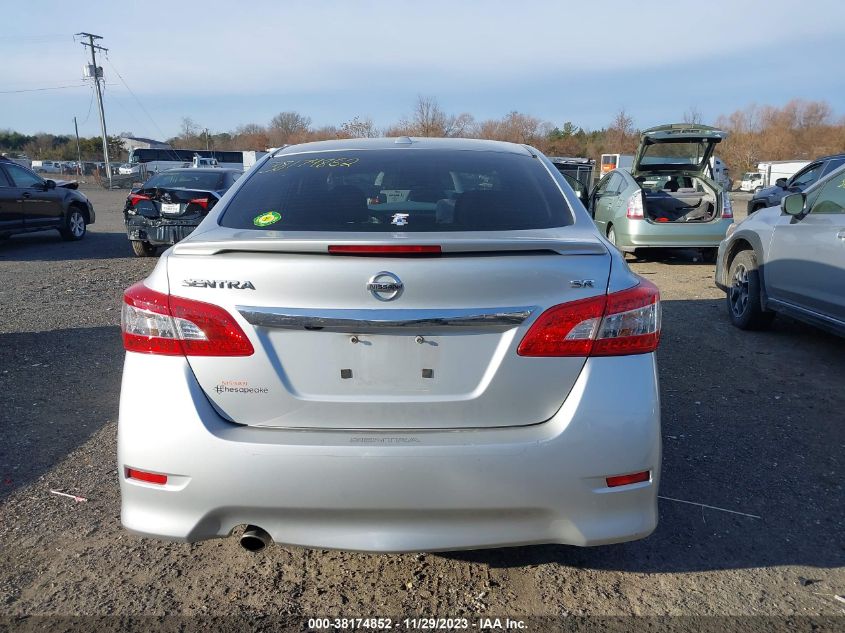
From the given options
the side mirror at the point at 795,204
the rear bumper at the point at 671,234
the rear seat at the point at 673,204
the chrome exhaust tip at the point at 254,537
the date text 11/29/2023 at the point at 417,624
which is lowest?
the date text 11/29/2023 at the point at 417,624

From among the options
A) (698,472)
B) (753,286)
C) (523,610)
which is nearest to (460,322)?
(523,610)

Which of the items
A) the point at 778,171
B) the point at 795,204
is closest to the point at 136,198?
the point at 795,204

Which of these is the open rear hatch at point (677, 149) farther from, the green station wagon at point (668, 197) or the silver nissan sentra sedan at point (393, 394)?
the silver nissan sentra sedan at point (393, 394)

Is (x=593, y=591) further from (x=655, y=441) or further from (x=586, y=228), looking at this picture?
(x=586, y=228)

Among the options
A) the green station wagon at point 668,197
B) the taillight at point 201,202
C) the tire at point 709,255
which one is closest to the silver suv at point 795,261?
the green station wagon at point 668,197

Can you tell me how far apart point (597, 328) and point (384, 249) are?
76 cm

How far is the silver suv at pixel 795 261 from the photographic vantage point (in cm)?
513

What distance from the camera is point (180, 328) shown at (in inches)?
87.7

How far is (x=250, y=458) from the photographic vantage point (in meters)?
2.15

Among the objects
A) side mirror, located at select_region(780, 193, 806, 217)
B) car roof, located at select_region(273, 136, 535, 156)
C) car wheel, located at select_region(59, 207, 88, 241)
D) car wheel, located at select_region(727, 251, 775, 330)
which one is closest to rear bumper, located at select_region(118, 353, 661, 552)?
car roof, located at select_region(273, 136, 535, 156)

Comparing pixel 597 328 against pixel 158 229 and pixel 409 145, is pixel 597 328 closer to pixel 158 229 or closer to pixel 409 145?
pixel 409 145

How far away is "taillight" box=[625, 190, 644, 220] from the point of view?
10.1 m

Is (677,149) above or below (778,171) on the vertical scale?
above

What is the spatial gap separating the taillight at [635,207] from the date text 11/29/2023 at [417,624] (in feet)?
28.2
